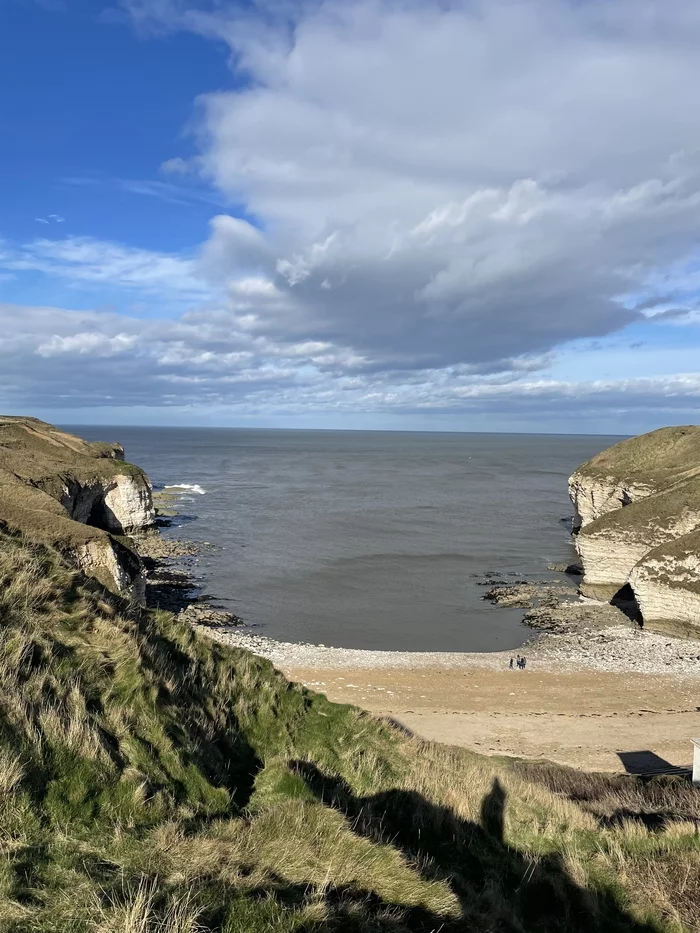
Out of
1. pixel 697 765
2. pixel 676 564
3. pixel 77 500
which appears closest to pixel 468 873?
pixel 697 765

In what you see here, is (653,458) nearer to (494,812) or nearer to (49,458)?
(494,812)

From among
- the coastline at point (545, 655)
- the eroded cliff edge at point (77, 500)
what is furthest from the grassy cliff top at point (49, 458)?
the coastline at point (545, 655)

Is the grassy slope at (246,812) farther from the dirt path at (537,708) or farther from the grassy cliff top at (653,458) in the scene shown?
the grassy cliff top at (653,458)

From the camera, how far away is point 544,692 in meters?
25.7

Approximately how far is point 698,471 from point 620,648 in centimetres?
2168

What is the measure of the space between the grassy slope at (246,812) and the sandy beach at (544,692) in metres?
7.84

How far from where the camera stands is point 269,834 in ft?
23.0

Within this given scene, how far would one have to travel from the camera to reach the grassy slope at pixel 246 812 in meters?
5.51

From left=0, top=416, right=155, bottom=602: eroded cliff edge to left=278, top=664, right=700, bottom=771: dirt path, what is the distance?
1002 centimetres

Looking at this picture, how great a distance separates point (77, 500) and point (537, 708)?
3933cm

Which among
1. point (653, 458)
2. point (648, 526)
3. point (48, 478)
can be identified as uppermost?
point (653, 458)

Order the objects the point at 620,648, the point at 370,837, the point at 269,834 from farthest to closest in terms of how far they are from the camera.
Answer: the point at 620,648
the point at 370,837
the point at 269,834

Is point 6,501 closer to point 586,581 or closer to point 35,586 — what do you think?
point 35,586

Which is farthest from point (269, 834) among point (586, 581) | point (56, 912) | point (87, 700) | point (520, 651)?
point (586, 581)
